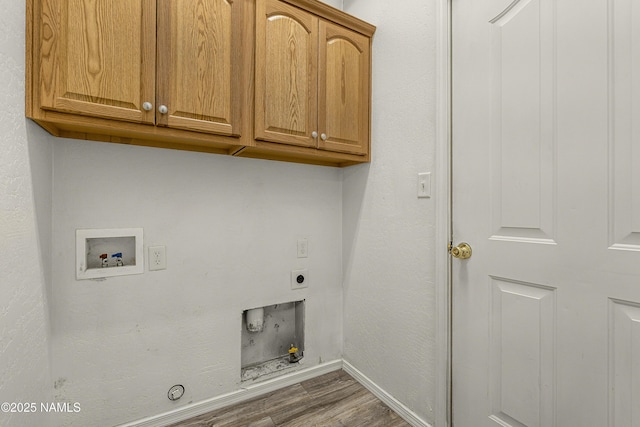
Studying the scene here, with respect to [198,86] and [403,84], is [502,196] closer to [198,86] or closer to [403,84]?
[403,84]

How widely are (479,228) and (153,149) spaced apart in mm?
1584

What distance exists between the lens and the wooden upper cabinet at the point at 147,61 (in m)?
0.99

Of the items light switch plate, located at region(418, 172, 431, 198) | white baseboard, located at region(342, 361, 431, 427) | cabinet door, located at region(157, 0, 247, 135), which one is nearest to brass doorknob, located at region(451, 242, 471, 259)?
light switch plate, located at region(418, 172, 431, 198)

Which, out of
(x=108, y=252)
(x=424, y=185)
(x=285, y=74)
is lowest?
(x=108, y=252)

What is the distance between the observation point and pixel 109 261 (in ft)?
4.44

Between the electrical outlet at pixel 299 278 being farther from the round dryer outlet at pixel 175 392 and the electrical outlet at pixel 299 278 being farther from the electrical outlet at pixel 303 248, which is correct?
the round dryer outlet at pixel 175 392

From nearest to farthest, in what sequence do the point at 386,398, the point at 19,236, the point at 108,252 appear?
the point at 19,236 → the point at 108,252 → the point at 386,398

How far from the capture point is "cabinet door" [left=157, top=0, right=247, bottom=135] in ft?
3.83

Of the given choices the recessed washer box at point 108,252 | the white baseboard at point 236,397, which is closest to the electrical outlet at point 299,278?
the white baseboard at point 236,397

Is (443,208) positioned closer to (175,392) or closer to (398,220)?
(398,220)

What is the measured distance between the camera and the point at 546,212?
1.00 meters

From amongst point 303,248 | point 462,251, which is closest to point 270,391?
point 303,248

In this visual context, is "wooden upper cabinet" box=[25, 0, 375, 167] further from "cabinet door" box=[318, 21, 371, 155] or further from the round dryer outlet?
the round dryer outlet

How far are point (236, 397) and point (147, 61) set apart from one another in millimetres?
1744
